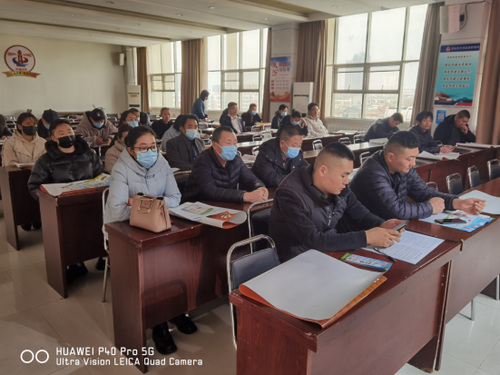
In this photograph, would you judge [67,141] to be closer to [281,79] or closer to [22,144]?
[22,144]

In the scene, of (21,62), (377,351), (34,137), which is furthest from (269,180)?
(21,62)

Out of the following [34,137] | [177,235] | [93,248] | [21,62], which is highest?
[21,62]

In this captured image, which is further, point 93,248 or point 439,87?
point 439,87

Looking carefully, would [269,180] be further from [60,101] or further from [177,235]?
[60,101]

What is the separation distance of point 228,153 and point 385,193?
1136 mm

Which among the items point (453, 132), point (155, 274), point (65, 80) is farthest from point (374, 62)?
point (65, 80)

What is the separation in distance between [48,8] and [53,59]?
580 centimetres

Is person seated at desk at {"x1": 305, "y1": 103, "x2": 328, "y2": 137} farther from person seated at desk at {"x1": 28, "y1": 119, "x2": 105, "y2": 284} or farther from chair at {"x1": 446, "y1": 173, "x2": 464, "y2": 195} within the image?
person seated at desk at {"x1": 28, "y1": 119, "x2": 105, "y2": 284}

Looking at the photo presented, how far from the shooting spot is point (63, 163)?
308 centimetres

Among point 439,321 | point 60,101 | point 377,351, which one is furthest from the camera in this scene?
point 60,101

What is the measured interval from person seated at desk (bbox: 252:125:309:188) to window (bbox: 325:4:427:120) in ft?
19.0

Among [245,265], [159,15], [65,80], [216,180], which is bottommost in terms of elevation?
[245,265]

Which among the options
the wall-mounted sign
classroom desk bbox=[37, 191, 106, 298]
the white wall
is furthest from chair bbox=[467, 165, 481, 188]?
the wall-mounted sign

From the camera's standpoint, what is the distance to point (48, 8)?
797cm
